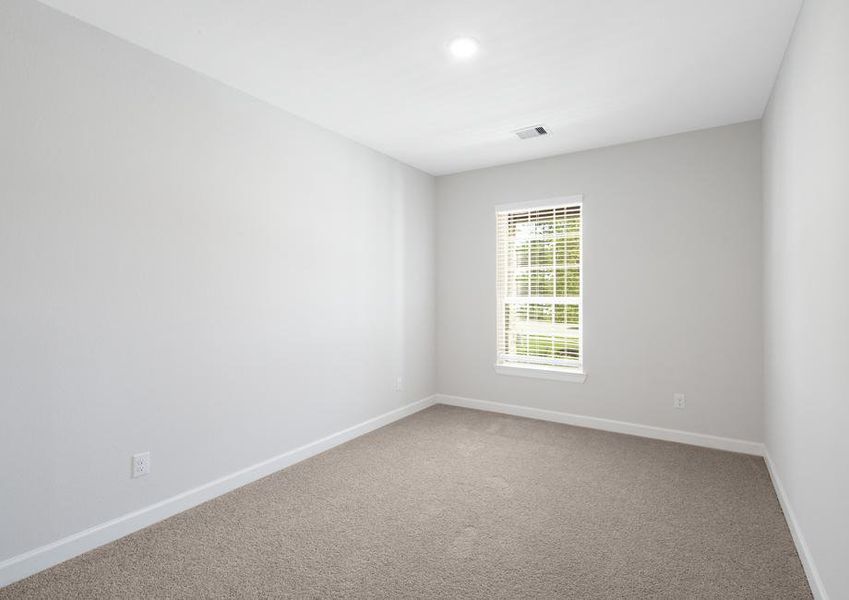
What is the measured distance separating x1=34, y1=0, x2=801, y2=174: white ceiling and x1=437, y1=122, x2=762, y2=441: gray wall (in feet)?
1.28

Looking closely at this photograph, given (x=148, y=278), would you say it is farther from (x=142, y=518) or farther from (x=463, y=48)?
(x=463, y=48)

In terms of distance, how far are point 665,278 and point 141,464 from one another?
4.00m

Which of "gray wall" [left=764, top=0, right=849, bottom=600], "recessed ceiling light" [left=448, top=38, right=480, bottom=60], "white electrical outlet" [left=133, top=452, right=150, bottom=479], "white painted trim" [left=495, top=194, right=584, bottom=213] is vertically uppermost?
"recessed ceiling light" [left=448, top=38, right=480, bottom=60]

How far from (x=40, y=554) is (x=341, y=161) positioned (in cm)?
309

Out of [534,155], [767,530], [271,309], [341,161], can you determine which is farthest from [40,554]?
[534,155]

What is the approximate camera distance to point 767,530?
2.39 meters

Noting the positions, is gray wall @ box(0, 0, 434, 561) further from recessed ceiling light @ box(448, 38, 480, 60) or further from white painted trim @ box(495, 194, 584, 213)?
white painted trim @ box(495, 194, 584, 213)

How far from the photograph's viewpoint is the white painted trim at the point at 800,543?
6.00 ft

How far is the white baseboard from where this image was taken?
2.01m

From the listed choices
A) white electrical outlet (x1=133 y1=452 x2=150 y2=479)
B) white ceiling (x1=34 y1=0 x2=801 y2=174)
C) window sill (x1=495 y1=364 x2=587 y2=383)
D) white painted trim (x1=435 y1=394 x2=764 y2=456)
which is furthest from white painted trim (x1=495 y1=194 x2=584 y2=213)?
white electrical outlet (x1=133 y1=452 x2=150 y2=479)

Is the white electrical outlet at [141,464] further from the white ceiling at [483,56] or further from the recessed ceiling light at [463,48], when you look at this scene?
the recessed ceiling light at [463,48]

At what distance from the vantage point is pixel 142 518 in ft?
8.02

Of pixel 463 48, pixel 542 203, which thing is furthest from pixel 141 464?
pixel 542 203

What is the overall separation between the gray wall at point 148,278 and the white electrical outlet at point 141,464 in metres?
0.04
